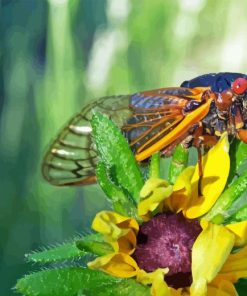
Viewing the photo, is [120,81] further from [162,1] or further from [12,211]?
[12,211]

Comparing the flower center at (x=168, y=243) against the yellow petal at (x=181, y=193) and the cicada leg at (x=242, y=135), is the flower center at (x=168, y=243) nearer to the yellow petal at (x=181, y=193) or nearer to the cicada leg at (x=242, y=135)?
the yellow petal at (x=181, y=193)

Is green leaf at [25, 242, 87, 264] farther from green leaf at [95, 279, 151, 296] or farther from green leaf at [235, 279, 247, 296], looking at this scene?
green leaf at [235, 279, 247, 296]

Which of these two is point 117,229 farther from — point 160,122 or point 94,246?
point 160,122

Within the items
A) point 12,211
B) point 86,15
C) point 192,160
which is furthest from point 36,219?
point 192,160

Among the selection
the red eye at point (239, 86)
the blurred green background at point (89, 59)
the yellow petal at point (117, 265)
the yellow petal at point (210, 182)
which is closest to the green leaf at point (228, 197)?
the yellow petal at point (210, 182)

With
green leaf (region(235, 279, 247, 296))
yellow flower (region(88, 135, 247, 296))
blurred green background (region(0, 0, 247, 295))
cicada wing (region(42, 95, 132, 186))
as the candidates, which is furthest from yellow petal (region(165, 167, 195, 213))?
blurred green background (region(0, 0, 247, 295))

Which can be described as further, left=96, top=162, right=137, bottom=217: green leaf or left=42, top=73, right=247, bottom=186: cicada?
left=42, top=73, right=247, bottom=186: cicada
